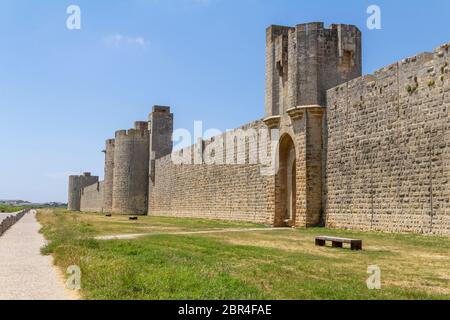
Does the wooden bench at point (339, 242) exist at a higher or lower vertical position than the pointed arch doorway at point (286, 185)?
lower

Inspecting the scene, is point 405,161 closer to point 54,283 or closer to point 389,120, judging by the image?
point 389,120

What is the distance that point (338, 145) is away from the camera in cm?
1730

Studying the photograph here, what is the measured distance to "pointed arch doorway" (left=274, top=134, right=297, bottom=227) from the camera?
2042cm

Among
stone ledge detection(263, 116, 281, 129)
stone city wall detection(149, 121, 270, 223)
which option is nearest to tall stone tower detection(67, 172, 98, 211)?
stone city wall detection(149, 121, 270, 223)

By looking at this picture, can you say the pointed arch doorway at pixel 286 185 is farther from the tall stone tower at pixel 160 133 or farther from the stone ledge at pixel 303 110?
the tall stone tower at pixel 160 133

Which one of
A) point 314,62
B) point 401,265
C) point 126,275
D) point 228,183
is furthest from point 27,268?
point 228,183

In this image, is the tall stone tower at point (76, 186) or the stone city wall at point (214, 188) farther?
the tall stone tower at point (76, 186)

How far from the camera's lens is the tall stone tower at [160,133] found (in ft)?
135

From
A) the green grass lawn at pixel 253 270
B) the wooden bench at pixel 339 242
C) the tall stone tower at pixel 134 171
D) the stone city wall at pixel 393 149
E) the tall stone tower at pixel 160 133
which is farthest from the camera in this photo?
the tall stone tower at pixel 134 171

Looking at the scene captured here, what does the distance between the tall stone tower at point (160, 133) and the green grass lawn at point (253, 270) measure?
29.7 metres

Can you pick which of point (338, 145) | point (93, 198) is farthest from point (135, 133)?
point (338, 145)

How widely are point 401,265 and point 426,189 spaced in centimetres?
568

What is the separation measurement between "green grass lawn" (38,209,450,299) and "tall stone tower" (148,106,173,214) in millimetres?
29707

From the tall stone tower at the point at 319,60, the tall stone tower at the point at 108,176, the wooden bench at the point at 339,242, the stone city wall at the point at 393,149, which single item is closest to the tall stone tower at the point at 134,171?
the tall stone tower at the point at 108,176
